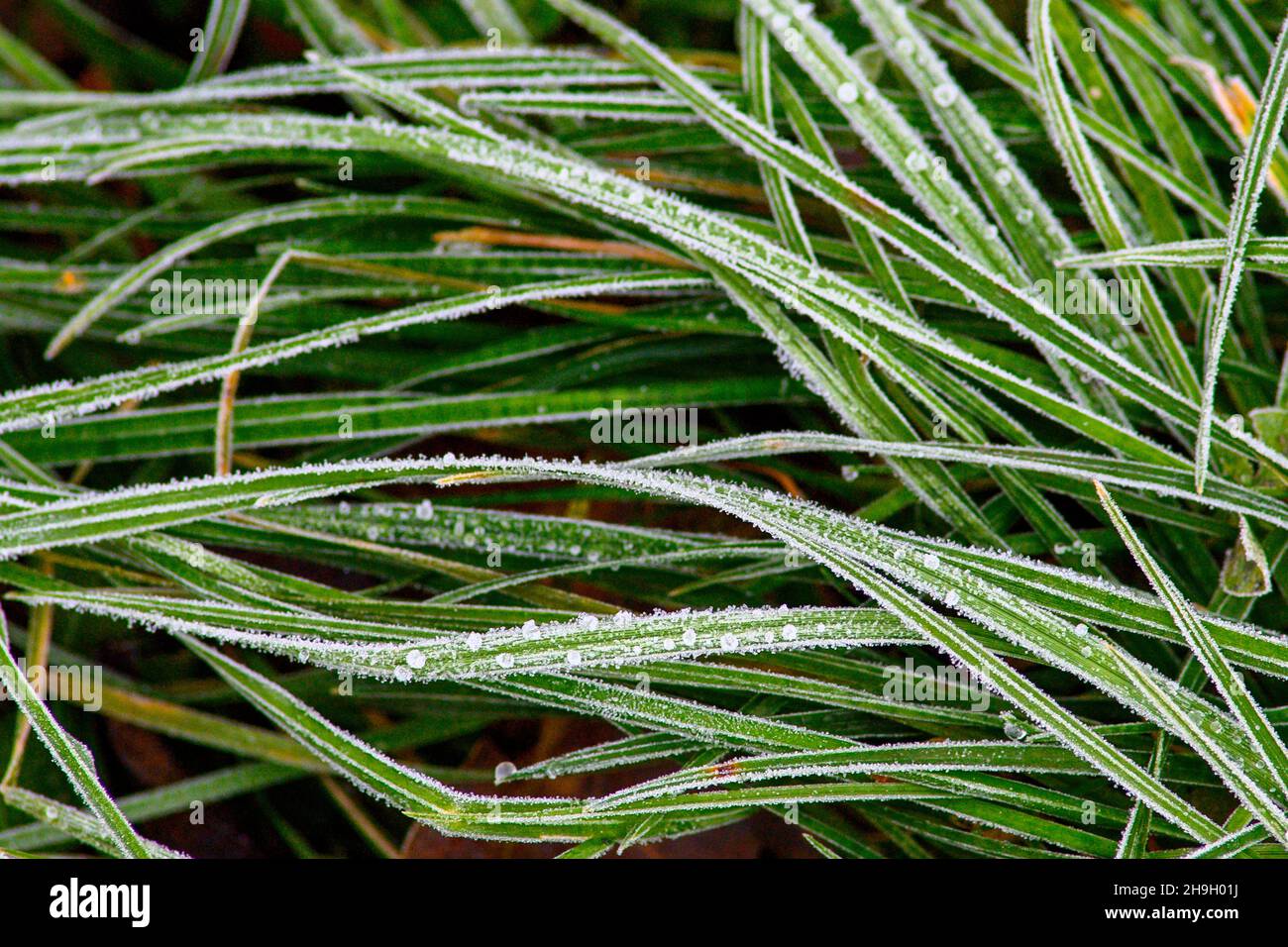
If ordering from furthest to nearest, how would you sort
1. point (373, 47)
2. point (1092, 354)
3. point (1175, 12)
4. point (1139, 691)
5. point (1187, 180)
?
point (373, 47) → point (1175, 12) → point (1187, 180) → point (1092, 354) → point (1139, 691)

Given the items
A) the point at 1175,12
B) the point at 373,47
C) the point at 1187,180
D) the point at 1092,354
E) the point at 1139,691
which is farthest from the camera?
the point at 373,47

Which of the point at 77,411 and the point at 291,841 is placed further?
the point at 291,841

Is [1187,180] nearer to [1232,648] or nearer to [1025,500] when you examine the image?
[1025,500]

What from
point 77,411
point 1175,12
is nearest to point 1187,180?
point 1175,12

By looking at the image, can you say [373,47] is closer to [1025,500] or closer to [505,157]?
[505,157]
